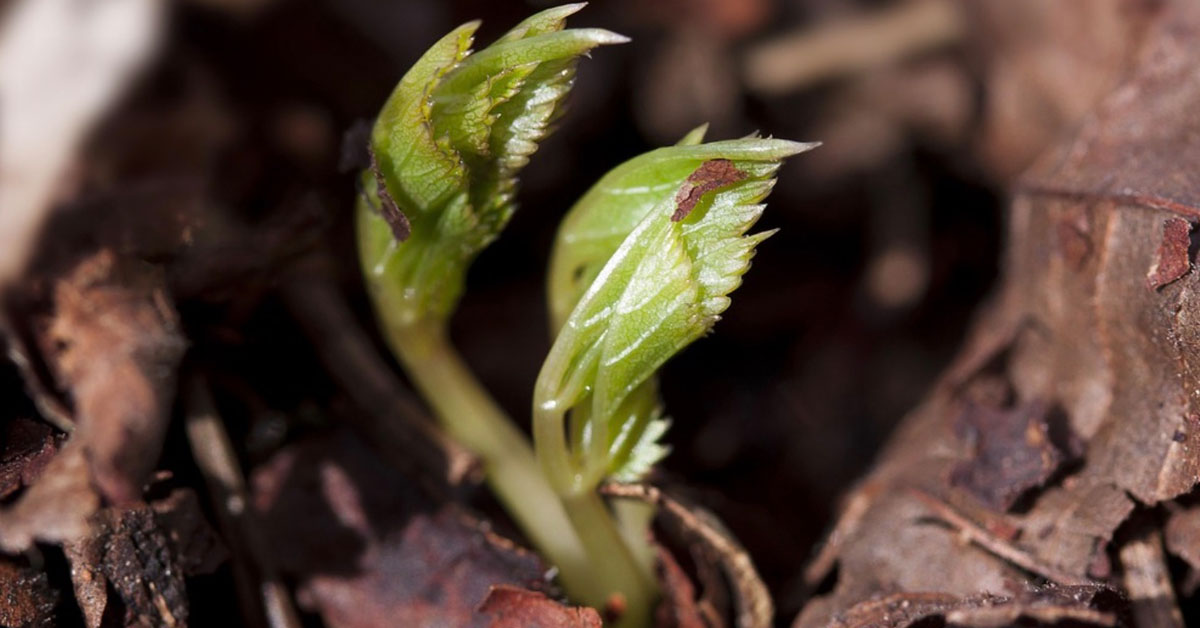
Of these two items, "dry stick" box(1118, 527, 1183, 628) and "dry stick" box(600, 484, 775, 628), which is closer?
"dry stick" box(1118, 527, 1183, 628)

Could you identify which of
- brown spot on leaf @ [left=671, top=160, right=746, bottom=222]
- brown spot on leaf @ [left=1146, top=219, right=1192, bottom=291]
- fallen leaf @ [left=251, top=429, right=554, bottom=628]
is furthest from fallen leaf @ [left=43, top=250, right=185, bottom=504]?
brown spot on leaf @ [left=1146, top=219, right=1192, bottom=291]

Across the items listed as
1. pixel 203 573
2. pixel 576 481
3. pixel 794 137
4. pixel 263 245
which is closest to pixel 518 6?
pixel 794 137

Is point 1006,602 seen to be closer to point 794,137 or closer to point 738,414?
point 738,414

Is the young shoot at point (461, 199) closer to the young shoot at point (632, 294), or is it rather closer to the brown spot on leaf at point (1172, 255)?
the young shoot at point (632, 294)

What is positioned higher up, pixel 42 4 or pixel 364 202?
pixel 42 4

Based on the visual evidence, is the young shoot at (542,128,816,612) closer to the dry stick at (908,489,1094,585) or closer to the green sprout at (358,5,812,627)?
the green sprout at (358,5,812,627)

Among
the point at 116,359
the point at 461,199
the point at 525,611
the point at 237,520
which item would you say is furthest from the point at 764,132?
the point at 116,359

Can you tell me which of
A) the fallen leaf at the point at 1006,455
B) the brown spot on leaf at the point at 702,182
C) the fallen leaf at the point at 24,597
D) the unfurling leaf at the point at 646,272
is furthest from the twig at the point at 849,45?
the fallen leaf at the point at 24,597
